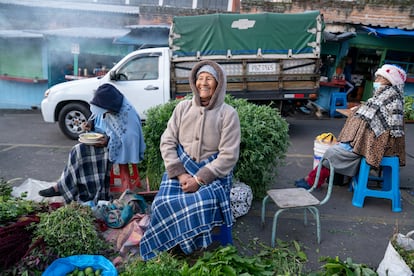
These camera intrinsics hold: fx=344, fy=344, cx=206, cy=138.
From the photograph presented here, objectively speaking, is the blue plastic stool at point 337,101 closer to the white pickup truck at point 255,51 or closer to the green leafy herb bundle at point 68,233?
the white pickup truck at point 255,51

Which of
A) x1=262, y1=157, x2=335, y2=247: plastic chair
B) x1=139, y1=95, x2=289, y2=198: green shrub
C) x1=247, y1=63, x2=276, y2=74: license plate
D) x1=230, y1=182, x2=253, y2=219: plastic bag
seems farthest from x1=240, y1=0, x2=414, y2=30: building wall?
x1=262, y1=157, x2=335, y2=247: plastic chair

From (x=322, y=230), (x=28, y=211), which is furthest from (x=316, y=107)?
(x=28, y=211)

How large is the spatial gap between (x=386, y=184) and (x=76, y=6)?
39.3 ft

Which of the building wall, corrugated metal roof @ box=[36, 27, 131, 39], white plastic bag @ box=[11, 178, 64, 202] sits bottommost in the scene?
white plastic bag @ box=[11, 178, 64, 202]

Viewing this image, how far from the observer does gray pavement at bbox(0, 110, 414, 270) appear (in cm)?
353

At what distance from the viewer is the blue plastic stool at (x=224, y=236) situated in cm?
315

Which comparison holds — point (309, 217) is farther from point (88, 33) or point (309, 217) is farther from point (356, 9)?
point (356, 9)

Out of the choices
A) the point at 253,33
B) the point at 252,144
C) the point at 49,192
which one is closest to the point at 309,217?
the point at 252,144

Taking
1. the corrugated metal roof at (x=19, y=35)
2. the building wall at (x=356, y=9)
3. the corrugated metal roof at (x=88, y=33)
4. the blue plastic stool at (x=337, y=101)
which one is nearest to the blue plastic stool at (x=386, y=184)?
the blue plastic stool at (x=337, y=101)

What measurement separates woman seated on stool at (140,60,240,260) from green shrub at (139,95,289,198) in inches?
34.9

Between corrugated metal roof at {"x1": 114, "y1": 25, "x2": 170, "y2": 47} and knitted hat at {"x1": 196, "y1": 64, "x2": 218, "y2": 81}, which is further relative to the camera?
corrugated metal roof at {"x1": 114, "y1": 25, "x2": 170, "y2": 47}

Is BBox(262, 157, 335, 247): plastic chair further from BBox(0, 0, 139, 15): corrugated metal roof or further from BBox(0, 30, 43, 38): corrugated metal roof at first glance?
BBox(0, 0, 139, 15): corrugated metal roof

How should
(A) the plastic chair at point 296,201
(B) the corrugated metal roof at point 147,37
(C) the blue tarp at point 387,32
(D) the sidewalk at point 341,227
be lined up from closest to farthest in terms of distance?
(A) the plastic chair at point 296,201 → (D) the sidewalk at point 341,227 → (C) the blue tarp at point 387,32 → (B) the corrugated metal roof at point 147,37

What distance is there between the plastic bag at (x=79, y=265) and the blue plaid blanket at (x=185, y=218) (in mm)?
388
